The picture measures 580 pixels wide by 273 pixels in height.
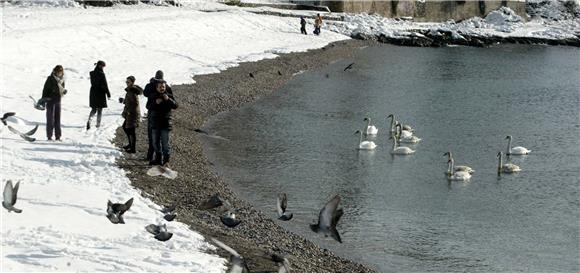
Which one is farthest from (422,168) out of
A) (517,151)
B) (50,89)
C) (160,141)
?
(50,89)

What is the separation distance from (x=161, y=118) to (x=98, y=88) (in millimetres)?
3464

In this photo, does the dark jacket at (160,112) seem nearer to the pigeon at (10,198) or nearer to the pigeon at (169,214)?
the pigeon at (169,214)

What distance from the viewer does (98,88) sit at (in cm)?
2341

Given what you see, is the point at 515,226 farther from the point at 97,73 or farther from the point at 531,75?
the point at 531,75

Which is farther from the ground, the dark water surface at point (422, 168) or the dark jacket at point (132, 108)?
the dark jacket at point (132, 108)

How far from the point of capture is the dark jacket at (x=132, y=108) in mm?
21797

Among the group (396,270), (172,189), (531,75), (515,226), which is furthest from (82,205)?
(531,75)

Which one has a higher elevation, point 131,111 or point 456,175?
point 131,111

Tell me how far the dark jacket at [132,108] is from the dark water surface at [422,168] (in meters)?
3.56

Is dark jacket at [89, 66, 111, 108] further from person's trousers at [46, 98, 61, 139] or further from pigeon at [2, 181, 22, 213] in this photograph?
pigeon at [2, 181, 22, 213]

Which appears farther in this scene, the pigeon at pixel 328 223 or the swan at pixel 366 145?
the swan at pixel 366 145

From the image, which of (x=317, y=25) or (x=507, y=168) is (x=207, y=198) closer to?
(x=507, y=168)

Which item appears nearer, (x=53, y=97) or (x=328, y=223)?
(x=328, y=223)

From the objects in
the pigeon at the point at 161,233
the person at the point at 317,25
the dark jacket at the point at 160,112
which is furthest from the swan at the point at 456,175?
the person at the point at 317,25
